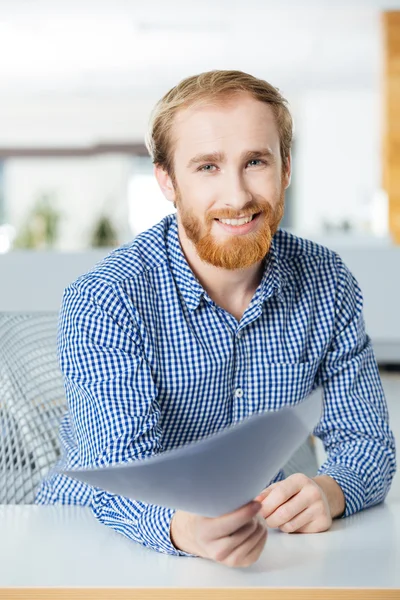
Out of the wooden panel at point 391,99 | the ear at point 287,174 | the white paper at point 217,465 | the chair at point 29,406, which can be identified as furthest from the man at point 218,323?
the wooden panel at point 391,99

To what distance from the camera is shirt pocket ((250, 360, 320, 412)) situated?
1.16 m

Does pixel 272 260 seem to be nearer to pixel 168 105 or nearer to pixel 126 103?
pixel 168 105

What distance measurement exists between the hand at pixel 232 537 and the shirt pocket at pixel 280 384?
0.39 metres

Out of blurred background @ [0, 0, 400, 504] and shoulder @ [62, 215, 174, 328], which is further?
blurred background @ [0, 0, 400, 504]

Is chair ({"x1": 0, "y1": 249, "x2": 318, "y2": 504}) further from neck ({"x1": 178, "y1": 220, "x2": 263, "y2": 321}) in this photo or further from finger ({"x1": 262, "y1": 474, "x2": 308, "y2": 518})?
finger ({"x1": 262, "y1": 474, "x2": 308, "y2": 518})

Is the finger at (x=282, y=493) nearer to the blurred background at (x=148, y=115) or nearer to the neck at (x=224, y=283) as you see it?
the neck at (x=224, y=283)

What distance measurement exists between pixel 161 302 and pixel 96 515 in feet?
1.02

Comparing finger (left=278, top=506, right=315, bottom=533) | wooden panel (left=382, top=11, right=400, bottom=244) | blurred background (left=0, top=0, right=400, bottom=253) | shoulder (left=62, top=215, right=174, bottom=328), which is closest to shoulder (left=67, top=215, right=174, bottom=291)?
shoulder (left=62, top=215, right=174, bottom=328)

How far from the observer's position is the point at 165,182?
121 centimetres

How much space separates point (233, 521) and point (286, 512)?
0.45 ft

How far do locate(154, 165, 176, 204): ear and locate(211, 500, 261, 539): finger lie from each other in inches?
21.7

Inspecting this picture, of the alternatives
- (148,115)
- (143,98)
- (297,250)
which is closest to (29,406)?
(297,250)

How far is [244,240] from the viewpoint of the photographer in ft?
3.54

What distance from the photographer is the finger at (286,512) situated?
0.86 metres
